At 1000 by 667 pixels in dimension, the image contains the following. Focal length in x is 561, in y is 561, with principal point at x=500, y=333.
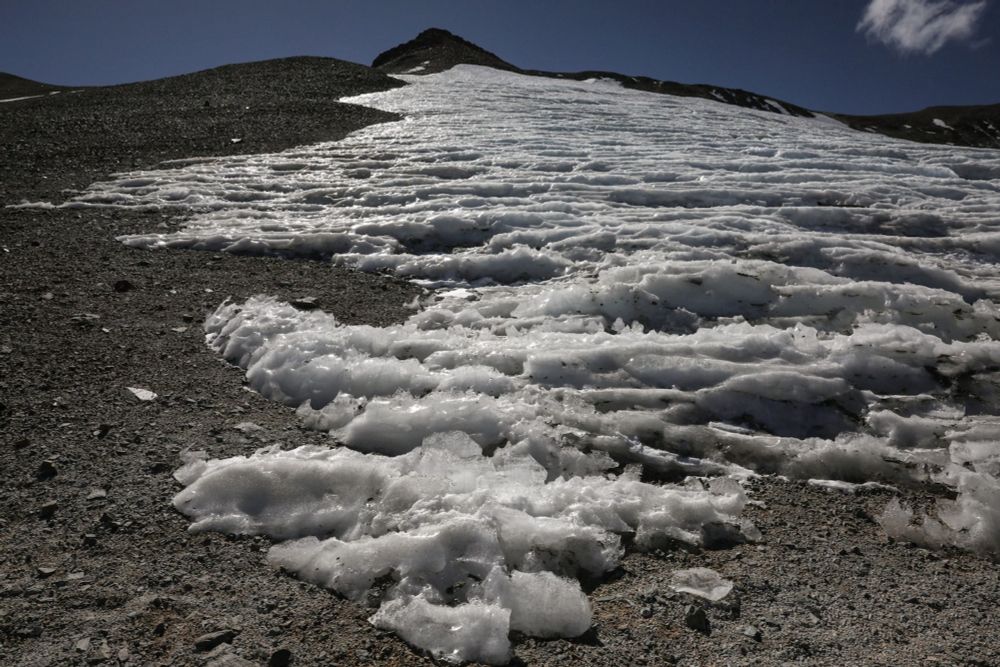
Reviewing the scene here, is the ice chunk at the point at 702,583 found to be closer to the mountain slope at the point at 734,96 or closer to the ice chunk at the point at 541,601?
the ice chunk at the point at 541,601

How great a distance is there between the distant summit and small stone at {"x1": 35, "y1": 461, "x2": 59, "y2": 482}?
33040 mm

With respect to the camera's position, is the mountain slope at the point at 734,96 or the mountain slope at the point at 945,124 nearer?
the mountain slope at the point at 734,96

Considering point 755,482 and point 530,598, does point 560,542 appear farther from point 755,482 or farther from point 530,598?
point 755,482

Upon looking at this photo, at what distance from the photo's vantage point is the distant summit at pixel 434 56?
35.7 meters

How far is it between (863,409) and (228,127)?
16.0 m

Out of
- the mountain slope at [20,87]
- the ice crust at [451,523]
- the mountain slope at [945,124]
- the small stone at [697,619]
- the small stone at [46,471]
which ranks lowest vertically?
the small stone at [697,619]

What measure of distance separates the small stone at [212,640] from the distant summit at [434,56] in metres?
34.1

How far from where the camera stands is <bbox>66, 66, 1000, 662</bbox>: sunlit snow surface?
250 cm

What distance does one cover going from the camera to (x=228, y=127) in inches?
588

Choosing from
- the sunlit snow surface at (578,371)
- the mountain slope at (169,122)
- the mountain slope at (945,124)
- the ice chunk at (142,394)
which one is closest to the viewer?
the sunlit snow surface at (578,371)

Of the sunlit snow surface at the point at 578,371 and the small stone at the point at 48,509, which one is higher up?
the sunlit snow surface at the point at 578,371

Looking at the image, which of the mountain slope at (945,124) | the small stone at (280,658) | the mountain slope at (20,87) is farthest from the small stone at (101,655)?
the mountain slope at (945,124)

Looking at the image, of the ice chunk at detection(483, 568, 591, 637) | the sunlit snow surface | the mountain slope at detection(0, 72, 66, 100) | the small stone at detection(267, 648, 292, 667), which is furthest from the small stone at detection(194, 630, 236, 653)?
the mountain slope at detection(0, 72, 66, 100)

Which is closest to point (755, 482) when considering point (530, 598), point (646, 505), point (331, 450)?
point (646, 505)
